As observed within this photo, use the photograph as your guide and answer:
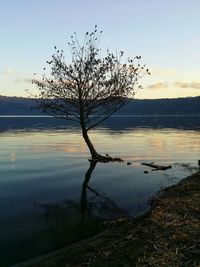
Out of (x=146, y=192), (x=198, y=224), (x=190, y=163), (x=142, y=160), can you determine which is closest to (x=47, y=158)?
(x=142, y=160)

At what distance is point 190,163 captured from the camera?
116 feet

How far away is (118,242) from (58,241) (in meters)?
3.50

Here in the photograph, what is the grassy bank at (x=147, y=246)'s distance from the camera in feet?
33.8

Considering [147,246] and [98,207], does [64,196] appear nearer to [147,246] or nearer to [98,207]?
[98,207]

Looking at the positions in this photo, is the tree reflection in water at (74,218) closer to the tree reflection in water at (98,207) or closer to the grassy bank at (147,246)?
the tree reflection in water at (98,207)

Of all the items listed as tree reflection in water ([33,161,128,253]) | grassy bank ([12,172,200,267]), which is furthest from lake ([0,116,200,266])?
grassy bank ([12,172,200,267])

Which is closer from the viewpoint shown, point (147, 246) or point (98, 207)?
point (147, 246)

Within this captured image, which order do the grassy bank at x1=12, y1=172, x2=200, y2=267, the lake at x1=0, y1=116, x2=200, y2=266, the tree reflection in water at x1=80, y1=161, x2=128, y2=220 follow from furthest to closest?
the tree reflection in water at x1=80, y1=161, x2=128, y2=220 < the lake at x1=0, y1=116, x2=200, y2=266 < the grassy bank at x1=12, y1=172, x2=200, y2=267

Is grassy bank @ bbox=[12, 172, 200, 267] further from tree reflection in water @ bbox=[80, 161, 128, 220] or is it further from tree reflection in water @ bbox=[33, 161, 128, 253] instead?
tree reflection in water @ bbox=[80, 161, 128, 220]

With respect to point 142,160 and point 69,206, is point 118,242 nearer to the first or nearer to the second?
point 69,206

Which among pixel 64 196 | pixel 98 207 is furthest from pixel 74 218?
pixel 64 196

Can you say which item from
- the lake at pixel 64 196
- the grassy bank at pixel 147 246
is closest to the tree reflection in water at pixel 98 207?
the lake at pixel 64 196

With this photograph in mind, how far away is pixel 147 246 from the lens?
11.2m

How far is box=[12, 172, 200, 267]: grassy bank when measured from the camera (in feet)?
33.8
